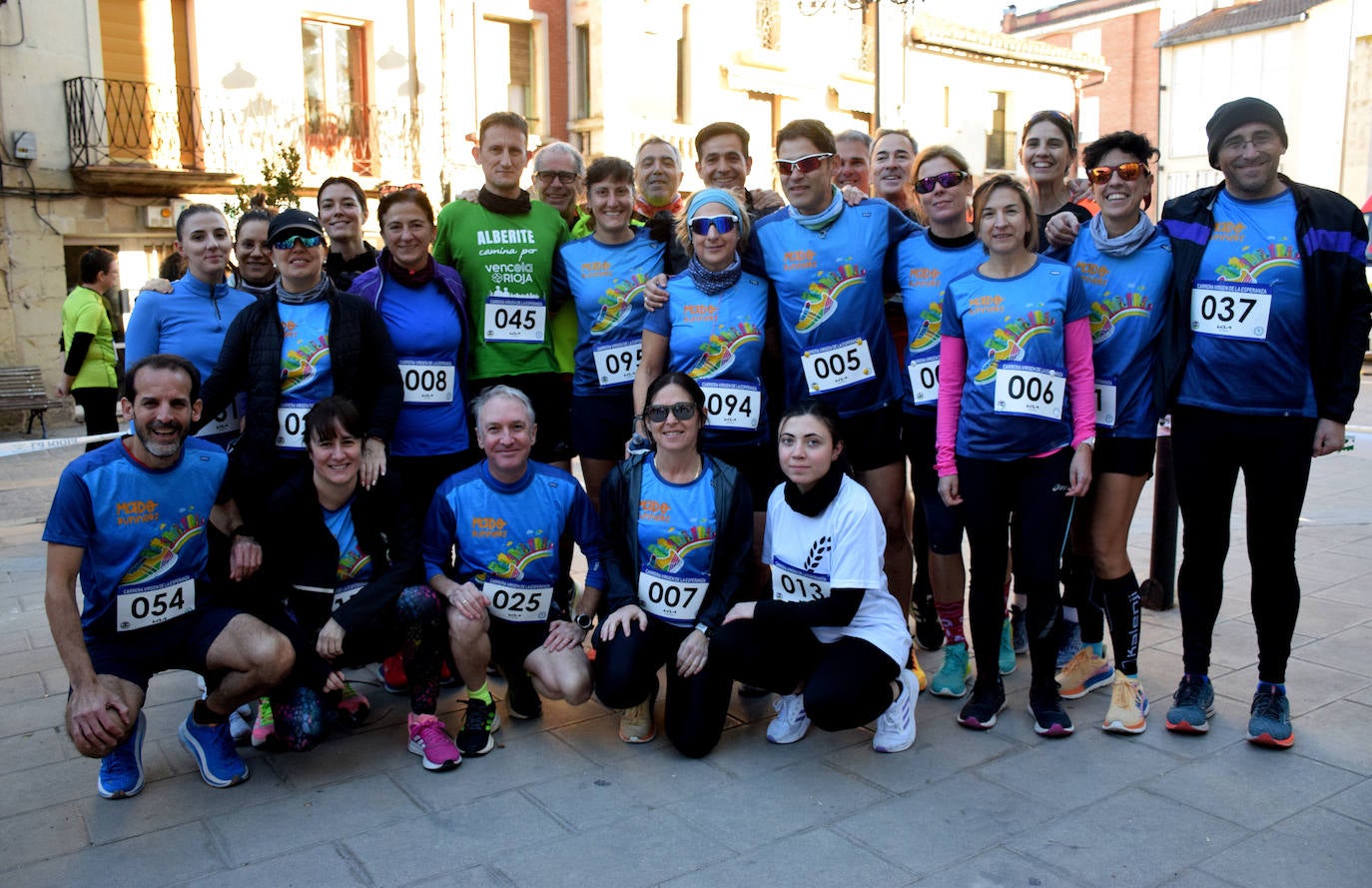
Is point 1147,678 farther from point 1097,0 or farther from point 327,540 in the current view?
point 1097,0

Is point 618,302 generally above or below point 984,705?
above

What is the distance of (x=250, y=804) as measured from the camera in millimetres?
3471

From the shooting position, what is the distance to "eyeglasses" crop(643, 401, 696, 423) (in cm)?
385

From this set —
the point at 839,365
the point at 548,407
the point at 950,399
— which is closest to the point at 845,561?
the point at 950,399

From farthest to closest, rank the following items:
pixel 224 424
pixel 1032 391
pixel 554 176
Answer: pixel 554 176 → pixel 224 424 → pixel 1032 391

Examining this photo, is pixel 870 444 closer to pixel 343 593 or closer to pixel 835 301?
pixel 835 301

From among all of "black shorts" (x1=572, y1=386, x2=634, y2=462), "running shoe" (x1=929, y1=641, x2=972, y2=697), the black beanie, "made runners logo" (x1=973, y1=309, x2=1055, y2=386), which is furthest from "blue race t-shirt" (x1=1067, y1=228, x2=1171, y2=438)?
"black shorts" (x1=572, y1=386, x2=634, y2=462)

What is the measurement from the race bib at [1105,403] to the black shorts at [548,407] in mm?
2153

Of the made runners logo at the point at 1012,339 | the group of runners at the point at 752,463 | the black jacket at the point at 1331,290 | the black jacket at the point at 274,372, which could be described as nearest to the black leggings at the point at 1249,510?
the group of runners at the point at 752,463

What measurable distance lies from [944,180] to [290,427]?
8.32ft

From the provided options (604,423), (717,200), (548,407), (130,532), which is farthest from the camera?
(548,407)

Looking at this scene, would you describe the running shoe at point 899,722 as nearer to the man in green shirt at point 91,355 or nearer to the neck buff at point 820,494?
the neck buff at point 820,494

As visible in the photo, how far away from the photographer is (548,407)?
4.80 metres

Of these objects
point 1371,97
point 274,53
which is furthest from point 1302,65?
point 274,53
